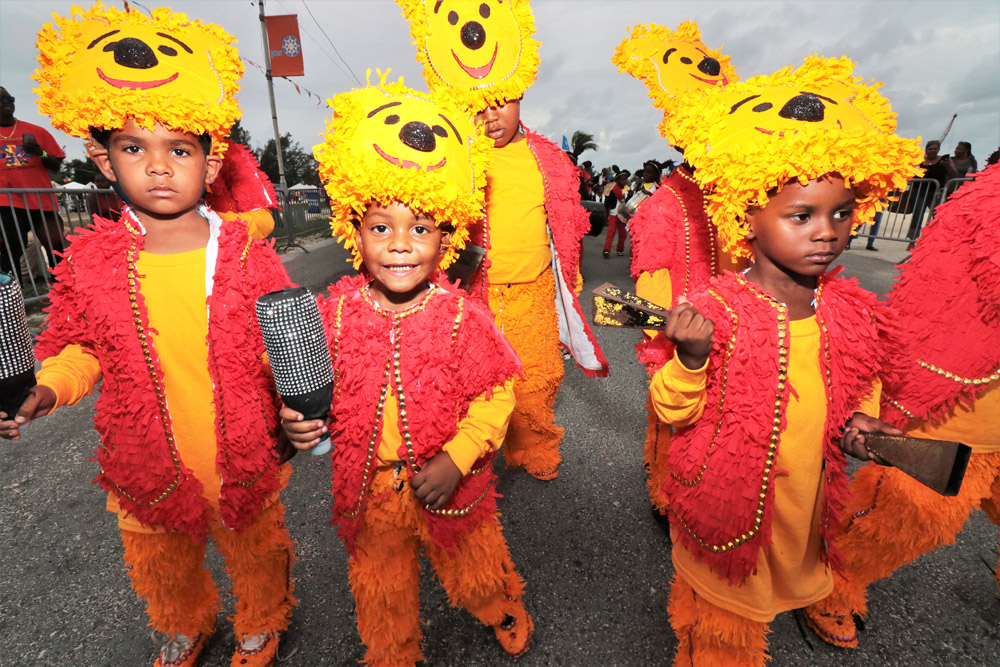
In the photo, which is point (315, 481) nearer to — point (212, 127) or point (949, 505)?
point (212, 127)

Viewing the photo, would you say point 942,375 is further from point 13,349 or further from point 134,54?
point 134,54

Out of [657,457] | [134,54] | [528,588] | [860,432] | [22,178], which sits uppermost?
[134,54]

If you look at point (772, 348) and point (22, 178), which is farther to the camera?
point (22, 178)

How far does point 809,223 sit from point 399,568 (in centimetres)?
158

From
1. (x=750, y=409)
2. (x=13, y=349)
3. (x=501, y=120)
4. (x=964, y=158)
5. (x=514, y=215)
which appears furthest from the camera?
(x=964, y=158)

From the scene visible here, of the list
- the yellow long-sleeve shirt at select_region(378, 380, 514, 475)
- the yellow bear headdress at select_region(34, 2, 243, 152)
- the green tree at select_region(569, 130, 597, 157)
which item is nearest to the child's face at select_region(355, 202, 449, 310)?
the yellow long-sleeve shirt at select_region(378, 380, 514, 475)

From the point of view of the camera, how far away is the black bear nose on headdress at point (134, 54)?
55.5 inches

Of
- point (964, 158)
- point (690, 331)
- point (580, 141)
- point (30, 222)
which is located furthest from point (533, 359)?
point (580, 141)

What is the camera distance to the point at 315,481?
2.91 m

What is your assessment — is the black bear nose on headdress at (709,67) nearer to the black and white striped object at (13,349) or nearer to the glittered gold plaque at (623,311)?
the glittered gold plaque at (623,311)

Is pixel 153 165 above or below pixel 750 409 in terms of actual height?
above

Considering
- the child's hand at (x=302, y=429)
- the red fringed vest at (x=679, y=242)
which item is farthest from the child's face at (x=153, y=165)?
the red fringed vest at (x=679, y=242)

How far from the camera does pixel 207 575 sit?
5.95 ft

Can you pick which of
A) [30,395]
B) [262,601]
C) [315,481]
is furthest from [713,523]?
[315,481]
